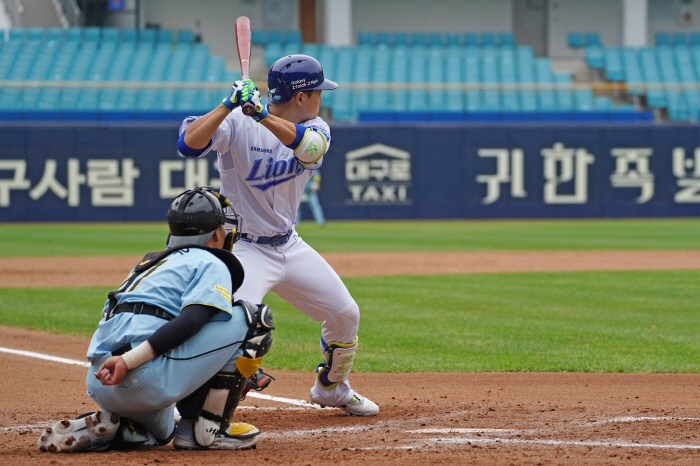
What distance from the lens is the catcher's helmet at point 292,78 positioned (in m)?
4.17

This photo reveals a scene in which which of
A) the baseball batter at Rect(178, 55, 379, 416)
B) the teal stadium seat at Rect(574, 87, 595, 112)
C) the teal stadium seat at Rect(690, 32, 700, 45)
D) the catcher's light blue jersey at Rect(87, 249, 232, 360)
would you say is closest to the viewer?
the catcher's light blue jersey at Rect(87, 249, 232, 360)

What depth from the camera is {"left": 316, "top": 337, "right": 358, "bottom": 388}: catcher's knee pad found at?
4.42 metres

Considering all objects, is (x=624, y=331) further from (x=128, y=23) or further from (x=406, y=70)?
(x=128, y=23)

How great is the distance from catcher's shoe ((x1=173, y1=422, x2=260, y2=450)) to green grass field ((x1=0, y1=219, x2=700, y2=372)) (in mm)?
2279

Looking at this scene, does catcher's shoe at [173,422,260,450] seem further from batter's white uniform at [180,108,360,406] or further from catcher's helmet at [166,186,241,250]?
catcher's helmet at [166,186,241,250]

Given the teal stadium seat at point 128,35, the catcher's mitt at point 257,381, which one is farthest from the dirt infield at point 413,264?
the teal stadium seat at point 128,35

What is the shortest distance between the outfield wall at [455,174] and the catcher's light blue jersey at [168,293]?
1717 cm

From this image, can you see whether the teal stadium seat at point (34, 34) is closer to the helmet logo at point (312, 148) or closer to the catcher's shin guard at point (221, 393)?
the helmet logo at point (312, 148)

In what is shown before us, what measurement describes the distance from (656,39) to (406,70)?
9.26 metres

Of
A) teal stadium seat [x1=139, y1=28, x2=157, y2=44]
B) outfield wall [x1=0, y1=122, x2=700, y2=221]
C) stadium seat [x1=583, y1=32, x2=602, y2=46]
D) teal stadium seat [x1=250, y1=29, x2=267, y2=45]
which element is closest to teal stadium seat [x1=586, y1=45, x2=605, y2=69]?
stadium seat [x1=583, y1=32, x2=602, y2=46]

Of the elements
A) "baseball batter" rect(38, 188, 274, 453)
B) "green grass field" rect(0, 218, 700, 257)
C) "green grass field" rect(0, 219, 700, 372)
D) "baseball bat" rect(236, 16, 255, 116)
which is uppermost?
"baseball bat" rect(236, 16, 255, 116)

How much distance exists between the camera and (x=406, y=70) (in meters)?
25.4

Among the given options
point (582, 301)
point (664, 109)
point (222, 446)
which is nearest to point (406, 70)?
point (664, 109)

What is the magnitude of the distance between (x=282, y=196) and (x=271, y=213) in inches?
4.2
